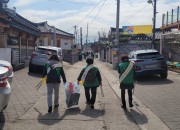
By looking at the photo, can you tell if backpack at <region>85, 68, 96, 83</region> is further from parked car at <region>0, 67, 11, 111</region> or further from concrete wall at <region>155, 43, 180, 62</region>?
concrete wall at <region>155, 43, 180, 62</region>

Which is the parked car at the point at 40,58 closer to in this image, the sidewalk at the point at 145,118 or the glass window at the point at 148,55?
the glass window at the point at 148,55

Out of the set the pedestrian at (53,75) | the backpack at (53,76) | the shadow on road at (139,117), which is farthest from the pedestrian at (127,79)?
the backpack at (53,76)

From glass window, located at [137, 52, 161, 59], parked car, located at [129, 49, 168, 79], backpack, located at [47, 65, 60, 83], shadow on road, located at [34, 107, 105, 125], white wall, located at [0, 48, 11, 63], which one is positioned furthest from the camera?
white wall, located at [0, 48, 11, 63]

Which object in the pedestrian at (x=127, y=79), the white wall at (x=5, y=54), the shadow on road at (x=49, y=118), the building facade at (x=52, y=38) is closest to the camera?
the shadow on road at (x=49, y=118)

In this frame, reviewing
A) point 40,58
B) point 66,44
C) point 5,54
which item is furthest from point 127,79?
point 66,44

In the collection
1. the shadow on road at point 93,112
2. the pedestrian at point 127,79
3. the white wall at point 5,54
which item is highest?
the white wall at point 5,54

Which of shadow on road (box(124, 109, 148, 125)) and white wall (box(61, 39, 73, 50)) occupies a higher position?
white wall (box(61, 39, 73, 50))

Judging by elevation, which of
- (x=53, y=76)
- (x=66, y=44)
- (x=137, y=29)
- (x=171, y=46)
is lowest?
(x=53, y=76)

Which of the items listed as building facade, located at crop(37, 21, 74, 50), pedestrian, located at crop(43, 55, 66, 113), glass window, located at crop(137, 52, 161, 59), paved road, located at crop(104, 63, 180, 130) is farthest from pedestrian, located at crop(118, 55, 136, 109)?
building facade, located at crop(37, 21, 74, 50)

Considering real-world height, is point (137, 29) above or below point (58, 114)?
above

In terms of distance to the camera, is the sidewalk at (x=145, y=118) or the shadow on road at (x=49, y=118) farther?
the shadow on road at (x=49, y=118)

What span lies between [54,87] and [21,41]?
63.4 feet

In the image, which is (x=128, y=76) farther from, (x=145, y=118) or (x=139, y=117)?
(x=145, y=118)

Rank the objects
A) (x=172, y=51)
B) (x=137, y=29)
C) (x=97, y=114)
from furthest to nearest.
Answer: (x=137, y=29) → (x=172, y=51) → (x=97, y=114)
